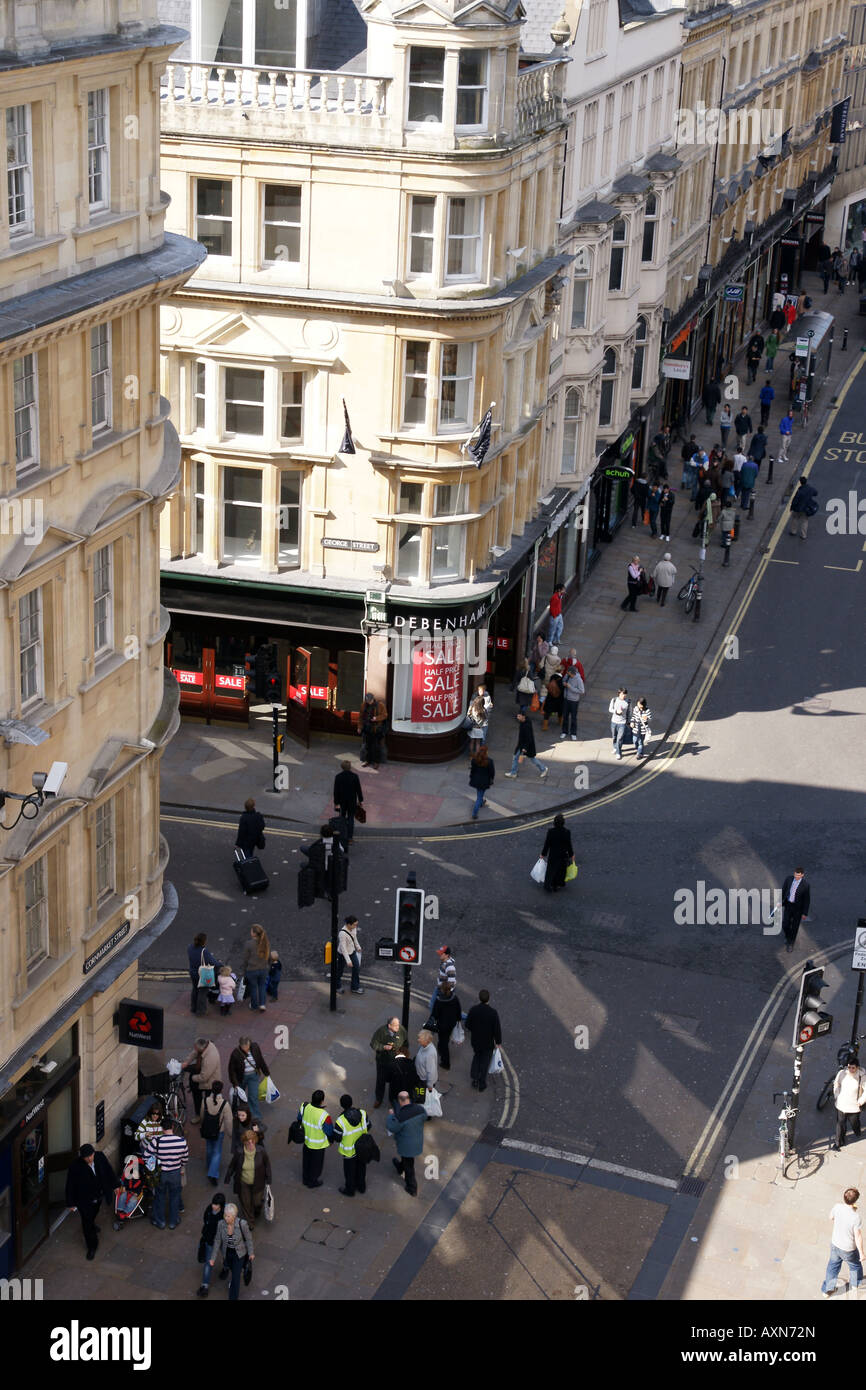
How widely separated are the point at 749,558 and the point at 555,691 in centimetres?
1445

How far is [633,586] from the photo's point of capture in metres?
47.1

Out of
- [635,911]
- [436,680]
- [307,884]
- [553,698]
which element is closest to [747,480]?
[553,698]

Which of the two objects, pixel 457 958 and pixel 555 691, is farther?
pixel 555 691

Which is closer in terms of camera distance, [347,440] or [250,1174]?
[250,1174]

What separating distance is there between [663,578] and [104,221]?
95.0ft

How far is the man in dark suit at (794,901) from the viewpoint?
31312mm

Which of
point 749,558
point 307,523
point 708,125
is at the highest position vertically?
point 708,125

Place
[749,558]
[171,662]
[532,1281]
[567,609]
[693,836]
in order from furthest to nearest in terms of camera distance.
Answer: [749,558] < [567,609] < [171,662] < [693,836] < [532,1281]

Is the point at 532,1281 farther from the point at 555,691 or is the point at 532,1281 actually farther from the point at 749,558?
the point at 749,558

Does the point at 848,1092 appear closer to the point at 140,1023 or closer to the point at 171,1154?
the point at 171,1154

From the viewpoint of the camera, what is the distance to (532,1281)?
76.4 feet

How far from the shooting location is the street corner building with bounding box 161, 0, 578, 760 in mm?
34406

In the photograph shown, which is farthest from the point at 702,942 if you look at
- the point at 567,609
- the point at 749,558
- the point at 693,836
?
the point at 749,558

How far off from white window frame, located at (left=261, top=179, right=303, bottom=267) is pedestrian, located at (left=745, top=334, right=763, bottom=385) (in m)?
37.7
